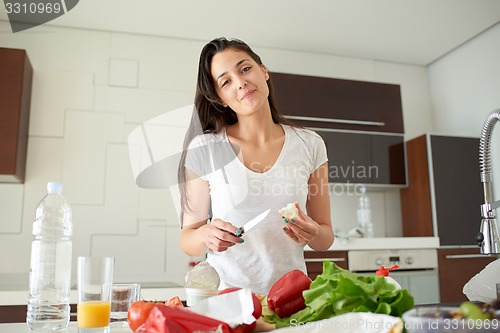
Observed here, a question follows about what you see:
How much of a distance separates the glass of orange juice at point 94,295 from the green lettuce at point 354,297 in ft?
0.93

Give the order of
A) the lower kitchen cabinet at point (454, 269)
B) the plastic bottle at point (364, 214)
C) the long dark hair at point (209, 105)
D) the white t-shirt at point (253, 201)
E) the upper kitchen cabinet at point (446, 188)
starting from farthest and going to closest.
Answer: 1. the plastic bottle at point (364, 214)
2. the upper kitchen cabinet at point (446, 188)
3. the lower kitchen cabinet at point (454, 269)
4. the long dark hair at point (209, 105)
5. the white t-shirt at point (253, 201)

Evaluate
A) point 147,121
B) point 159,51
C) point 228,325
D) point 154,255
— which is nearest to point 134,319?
point 228,325

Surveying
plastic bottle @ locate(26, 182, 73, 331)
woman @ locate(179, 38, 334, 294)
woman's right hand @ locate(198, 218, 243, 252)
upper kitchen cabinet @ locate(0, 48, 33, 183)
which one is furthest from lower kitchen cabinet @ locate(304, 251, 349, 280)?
plastic bottle @ locate(26, 182, 73, 331)

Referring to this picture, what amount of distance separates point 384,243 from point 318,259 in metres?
0.43

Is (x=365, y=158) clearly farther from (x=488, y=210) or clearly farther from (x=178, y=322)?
(x=178, y=322)

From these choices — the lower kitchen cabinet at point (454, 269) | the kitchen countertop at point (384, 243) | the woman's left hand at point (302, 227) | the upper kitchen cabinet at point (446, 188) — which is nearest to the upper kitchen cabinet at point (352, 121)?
the upper kitchen cabinet at point (446, 188)

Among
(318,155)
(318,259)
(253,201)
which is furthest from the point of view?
(318,259)

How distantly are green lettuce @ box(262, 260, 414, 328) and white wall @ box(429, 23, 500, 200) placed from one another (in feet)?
9.55

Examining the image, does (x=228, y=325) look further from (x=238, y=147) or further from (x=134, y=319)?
(x=238, y=147)

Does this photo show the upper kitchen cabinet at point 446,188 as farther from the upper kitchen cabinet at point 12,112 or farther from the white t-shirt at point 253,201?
the upper kitchen cabinet at point 12,112

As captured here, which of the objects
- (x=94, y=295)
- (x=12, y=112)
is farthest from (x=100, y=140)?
(x=94, y=295)

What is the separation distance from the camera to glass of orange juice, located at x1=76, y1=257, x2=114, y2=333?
66 centimetres

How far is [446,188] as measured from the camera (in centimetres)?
300

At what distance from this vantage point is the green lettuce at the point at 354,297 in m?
0.61
